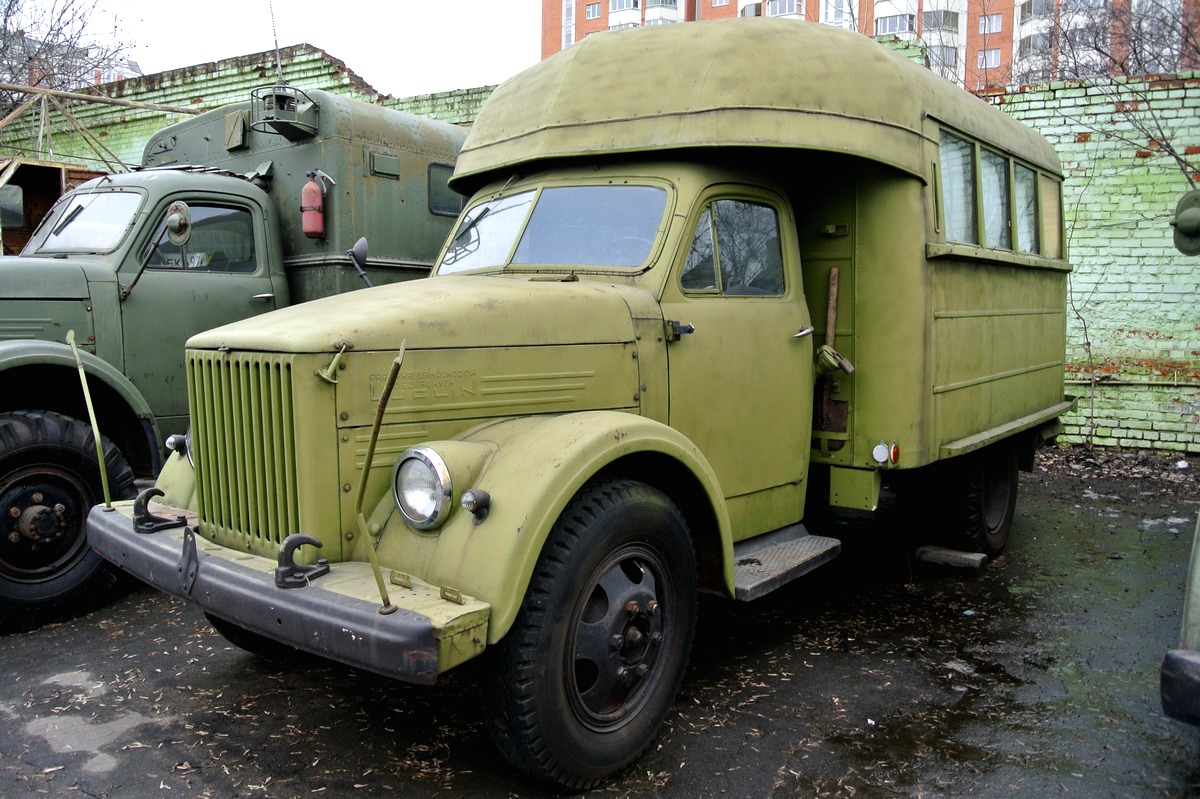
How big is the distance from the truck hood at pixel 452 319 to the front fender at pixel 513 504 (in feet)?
1.12

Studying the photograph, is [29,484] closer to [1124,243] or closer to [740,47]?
[740,47]

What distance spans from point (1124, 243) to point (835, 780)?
745 centimetres

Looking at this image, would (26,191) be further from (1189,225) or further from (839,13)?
(839,13)

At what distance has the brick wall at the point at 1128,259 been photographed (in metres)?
8.70

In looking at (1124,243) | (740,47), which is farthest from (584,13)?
(740,47)

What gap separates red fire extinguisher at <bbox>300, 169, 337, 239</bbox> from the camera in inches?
254

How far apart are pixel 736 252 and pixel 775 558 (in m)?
1.36

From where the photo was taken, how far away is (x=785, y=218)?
4512 mm

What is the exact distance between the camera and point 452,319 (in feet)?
10.8

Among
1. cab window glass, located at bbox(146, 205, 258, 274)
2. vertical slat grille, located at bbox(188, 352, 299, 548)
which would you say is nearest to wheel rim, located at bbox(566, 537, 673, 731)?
vertical slat grille, located at bbox(188, 352, 299, 548)

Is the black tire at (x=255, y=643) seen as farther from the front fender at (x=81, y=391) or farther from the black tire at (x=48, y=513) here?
the front fender at (x=81, y=391)

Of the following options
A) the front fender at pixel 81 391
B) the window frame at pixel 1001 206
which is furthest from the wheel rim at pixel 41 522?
A: the window frame at pixel 1001 206

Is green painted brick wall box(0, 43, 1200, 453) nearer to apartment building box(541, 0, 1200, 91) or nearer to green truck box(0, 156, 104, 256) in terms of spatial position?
apartment building box(541, 0, 1200, 91)

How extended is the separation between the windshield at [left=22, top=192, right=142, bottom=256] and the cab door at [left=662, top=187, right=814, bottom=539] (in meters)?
3.65
